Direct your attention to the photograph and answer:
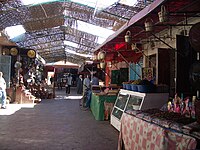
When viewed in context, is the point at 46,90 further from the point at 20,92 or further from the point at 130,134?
the point at 130,134

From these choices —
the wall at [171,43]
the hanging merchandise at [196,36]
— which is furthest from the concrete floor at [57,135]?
the hanging merchandise at [196,36]

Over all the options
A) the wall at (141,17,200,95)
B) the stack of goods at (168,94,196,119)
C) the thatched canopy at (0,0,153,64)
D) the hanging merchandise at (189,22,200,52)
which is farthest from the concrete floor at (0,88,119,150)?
the thatched canopy at (0,0,153,64)

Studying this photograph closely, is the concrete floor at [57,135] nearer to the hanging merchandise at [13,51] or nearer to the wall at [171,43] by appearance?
the wall at [171,43]

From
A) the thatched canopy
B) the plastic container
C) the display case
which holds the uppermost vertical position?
the thatched canopy

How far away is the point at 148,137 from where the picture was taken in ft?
10.5

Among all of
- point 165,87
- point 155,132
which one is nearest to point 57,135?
point 165,87

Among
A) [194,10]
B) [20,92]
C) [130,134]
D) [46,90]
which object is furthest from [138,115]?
[46,90]

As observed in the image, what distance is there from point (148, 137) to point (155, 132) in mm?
183

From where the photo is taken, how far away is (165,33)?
7.78 m

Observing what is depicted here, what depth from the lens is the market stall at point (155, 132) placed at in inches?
103

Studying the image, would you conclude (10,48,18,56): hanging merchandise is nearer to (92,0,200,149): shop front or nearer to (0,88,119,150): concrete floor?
(0,88,119,150): concrete floor

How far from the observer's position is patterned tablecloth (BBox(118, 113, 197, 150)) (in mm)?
2576

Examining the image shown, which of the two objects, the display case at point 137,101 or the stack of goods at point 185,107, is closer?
the stack of goods at point 185,107

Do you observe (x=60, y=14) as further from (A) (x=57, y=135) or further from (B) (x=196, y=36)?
(B) (x=196, y=36)
